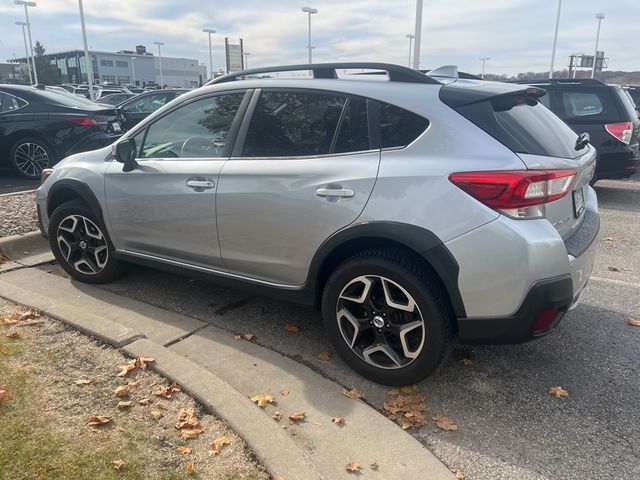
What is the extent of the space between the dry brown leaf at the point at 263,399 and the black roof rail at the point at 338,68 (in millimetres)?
2013

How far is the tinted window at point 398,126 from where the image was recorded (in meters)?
2.96

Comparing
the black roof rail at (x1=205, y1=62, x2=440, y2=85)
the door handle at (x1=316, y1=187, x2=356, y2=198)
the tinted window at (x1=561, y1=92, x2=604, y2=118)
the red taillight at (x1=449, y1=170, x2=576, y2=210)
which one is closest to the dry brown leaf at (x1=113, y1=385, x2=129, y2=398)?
the door handle at (x1=316, y1=187, x2=356, y2=198)

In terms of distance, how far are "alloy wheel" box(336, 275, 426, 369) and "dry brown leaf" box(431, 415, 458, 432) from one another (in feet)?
1.11

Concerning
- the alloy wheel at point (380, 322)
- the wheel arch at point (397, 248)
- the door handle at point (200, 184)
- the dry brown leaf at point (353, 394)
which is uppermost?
the door handle at point (200, 184)

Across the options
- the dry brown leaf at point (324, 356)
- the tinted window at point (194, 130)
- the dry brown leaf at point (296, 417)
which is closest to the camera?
the dry brown leaf at point (296, 417)

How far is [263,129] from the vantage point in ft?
11.6

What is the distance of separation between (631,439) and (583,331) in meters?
1.25

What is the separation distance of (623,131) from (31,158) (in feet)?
31.7

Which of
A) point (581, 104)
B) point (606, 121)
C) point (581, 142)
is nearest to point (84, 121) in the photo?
point (581, 142)

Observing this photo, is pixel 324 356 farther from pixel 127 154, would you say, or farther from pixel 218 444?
pixel 127 154

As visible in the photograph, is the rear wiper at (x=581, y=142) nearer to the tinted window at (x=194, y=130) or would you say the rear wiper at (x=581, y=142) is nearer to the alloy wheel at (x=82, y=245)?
the tinted window at (x=194, y=130)

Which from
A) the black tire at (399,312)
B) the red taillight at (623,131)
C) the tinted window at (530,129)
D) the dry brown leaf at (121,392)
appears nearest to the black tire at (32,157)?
the dry brown leaf at (121,392)

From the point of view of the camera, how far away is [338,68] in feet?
11.4

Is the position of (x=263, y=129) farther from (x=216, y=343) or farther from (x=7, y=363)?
(x=7, y=363)
